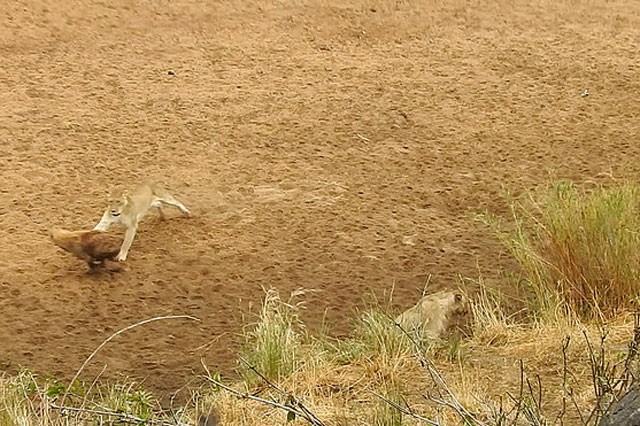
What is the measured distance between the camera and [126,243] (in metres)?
7.36

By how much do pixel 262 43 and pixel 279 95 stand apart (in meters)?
1.72

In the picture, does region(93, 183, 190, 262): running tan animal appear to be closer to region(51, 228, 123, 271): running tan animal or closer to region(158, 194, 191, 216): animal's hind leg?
region(158, 194, 191, 216): animal's hind leg

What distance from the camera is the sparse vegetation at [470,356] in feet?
16.5

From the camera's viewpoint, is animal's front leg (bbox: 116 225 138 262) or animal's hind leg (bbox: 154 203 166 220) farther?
animal's hind leg (bbox: 154 203 166 220)

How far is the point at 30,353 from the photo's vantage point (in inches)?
242

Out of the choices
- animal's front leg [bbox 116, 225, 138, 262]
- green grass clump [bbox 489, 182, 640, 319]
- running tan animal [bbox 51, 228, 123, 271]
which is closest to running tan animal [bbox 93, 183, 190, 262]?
animal's front leg [bbox 116, 225, 138, 262]

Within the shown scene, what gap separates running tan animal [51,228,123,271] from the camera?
23.1ft

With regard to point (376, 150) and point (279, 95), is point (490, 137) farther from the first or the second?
point (279, 95)

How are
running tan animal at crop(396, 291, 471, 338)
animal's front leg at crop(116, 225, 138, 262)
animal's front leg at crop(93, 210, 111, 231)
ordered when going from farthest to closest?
animal's front leg at crop(93, 210, 111, 231) < animal's front leg at crop(116, 225, 138, 262) < running tan animal at crop(396, 291, 471, 338)

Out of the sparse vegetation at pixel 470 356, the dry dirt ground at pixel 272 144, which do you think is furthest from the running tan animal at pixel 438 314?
the dry dirt ground at pixel 272 144

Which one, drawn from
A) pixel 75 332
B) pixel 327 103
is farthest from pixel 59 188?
pixel 327 103

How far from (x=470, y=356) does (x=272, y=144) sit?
3.75 metres

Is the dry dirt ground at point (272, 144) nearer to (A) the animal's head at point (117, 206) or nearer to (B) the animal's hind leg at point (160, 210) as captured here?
(B) the animal's hind leg at point (160, 210)

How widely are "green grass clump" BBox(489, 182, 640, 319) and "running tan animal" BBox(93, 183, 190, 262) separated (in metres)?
2.49
